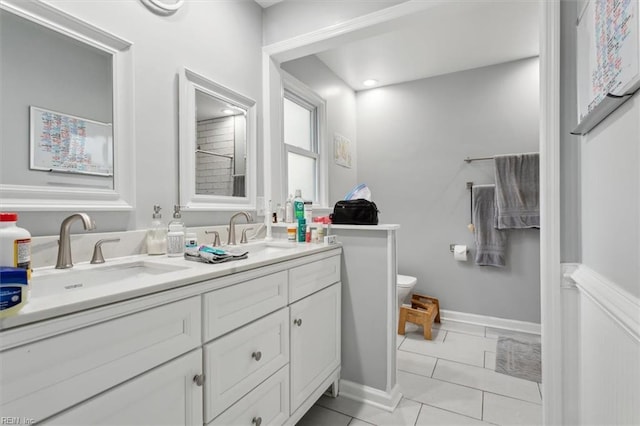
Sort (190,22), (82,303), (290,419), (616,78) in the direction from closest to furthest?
(82,303) < (616,78) < (290,419) < (190,22)

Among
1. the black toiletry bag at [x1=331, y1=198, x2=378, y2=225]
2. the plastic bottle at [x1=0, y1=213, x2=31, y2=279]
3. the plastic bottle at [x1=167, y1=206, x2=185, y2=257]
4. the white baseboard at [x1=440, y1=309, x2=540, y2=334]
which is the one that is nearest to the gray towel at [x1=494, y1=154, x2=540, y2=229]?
the white baseboard at [x1=440, y1=309, x2=540, y2=334]

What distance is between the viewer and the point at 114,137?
4.33 feet

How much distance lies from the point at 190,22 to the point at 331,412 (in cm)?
233

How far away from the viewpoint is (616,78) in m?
0.83

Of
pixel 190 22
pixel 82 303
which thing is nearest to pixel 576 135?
pixel 82 303

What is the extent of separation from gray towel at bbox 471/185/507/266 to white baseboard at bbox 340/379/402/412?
1647 mm

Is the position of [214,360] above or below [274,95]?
below

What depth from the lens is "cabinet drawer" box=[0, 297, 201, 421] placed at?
605mm

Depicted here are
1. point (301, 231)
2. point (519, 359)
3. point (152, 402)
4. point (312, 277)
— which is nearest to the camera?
point (152, 402)

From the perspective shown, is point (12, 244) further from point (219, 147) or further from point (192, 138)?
point (219, 147)

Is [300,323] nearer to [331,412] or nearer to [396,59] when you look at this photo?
[331,412]

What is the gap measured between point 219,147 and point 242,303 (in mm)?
1069

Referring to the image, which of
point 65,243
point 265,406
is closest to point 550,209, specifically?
point 265,406

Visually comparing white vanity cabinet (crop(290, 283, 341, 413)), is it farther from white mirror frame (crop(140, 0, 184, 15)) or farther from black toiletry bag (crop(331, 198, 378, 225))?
white mirror frame (crop(140, 0, 184, 15))
